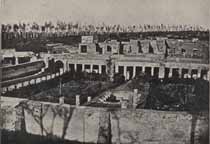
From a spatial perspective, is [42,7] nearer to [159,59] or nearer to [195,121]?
[159,59]

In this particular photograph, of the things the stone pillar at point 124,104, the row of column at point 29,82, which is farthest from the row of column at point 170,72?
the row of column at point 29,82

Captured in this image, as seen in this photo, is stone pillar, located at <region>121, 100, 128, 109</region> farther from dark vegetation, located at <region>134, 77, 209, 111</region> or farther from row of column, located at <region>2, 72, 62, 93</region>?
row of column, located at <region>2, 72, 62, 93</region>

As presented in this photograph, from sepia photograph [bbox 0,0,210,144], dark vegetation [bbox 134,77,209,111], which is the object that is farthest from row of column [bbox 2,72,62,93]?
dark vegetation [bbox 134,77,209,111]

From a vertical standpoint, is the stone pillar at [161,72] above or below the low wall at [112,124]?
above

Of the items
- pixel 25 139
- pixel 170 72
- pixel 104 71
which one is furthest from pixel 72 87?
pixel 170 72

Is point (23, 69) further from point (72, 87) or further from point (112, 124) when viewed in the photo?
point (112, 124)

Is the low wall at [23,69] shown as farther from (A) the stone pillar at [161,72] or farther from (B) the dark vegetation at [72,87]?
(A) the stone pillar at [161,72]

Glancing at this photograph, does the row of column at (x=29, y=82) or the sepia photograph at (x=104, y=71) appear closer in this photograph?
the sepia photograph at (x=104, y=71)
